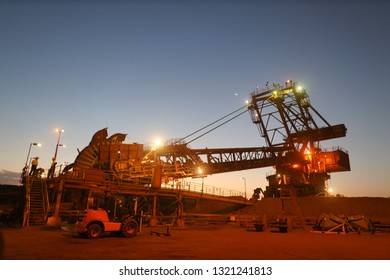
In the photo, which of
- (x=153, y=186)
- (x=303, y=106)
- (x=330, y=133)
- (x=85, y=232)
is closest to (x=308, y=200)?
(x=330, y=133)

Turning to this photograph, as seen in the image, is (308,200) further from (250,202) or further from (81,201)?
(81,201)

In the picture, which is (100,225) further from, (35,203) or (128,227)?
(35,203)

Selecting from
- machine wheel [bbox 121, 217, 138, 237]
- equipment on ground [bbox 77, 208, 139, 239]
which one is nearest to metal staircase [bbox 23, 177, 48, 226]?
equipment on ground [bbox 77, 208, 139, 239]

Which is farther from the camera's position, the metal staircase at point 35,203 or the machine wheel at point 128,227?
the metal staircase at point 35,203

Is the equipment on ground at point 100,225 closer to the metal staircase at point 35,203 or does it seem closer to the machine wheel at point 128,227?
the machine wheel at point 128,227

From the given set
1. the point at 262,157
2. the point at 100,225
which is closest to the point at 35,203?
the point at 100,225

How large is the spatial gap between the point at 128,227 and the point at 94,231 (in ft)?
6.10

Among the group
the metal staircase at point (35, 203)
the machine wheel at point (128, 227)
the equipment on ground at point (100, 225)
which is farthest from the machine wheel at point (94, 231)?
the metal staircase at point (35, 203)

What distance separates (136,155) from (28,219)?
15587mm

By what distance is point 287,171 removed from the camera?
142ft

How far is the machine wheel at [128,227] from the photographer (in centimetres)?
1388

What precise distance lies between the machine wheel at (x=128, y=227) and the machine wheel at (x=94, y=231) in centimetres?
123

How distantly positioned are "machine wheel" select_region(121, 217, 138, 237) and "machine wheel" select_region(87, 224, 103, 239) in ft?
4.05

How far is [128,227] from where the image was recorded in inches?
557
